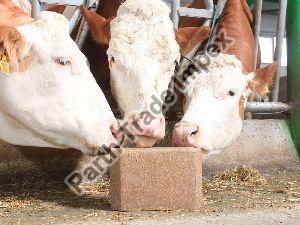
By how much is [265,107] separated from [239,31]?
0.75 metres

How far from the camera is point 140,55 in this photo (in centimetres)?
493

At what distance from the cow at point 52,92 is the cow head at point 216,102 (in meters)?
0.77

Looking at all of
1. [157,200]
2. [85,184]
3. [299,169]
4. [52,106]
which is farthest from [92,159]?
[299,169]

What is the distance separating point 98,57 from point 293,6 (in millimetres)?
2168

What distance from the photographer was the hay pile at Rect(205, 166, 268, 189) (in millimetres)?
5234

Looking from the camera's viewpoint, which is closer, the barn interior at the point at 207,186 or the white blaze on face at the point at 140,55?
the barn interior at the point at 207,186

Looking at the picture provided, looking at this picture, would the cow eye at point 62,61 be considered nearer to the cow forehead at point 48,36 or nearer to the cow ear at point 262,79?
the cow forehead at point 48,36

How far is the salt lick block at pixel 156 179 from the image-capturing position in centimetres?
387

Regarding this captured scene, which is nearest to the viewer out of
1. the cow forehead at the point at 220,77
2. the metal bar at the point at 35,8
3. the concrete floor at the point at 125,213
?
the concrete floor at the point at 125,213

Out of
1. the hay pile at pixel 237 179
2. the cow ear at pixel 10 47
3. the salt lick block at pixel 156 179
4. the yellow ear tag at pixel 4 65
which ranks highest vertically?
the cow ear at pixel 10 47

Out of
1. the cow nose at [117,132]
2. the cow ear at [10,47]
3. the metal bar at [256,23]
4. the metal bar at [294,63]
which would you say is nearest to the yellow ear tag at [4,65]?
the cow ear at [10,47]

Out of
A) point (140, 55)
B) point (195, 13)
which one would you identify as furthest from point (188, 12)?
point (140, 55)

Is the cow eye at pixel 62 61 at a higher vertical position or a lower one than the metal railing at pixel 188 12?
lower

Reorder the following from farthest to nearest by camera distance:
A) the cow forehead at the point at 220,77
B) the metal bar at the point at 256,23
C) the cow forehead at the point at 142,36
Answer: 1. the metal bar at the point at 256,23
2. the cow forehead at the point at 220,77
3. the cow forehead at the point at 142,36
